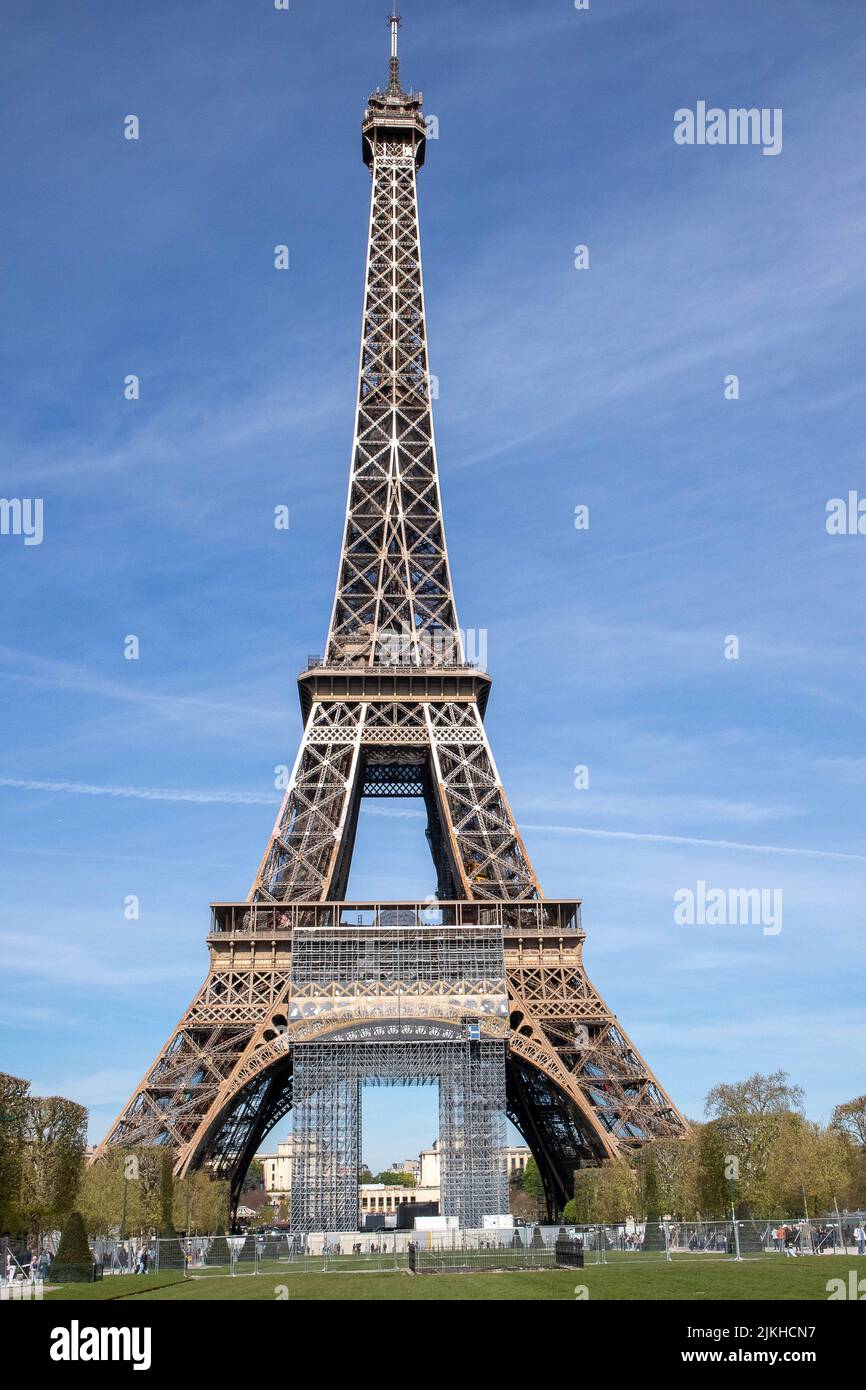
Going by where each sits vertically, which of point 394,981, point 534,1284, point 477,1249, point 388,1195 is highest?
point 394,981

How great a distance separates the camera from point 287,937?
60906mm

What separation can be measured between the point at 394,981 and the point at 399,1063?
4.00 metres

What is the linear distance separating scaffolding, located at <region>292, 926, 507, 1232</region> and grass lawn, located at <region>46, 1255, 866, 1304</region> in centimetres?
2005

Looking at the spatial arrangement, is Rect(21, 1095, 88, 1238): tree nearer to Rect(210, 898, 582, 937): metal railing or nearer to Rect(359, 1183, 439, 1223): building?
Rect(210, 898, 582, 937): metal railing

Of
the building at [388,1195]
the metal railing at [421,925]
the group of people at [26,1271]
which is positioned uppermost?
the metal railing at [421,925]

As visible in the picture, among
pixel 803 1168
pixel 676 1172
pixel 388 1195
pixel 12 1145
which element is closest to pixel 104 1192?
pixel 12 1145

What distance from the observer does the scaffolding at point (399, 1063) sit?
195ft

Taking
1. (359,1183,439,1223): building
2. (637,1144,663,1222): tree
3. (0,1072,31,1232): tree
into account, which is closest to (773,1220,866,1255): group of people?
(637,1144,663,1222): tree

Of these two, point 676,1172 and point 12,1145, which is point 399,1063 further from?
point 12,1145

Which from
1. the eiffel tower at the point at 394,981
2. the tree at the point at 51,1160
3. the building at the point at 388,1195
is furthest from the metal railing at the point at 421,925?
the building at the point at 388,1195

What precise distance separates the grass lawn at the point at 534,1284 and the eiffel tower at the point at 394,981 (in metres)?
18.4

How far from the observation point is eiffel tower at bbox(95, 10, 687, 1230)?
190 feet

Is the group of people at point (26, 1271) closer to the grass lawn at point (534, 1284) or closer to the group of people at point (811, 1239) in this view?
the grass lawn at point (534, 1284)

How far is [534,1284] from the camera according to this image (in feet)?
98.7
